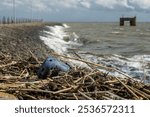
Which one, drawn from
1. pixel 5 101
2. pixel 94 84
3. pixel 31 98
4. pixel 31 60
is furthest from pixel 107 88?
pixel 31 60

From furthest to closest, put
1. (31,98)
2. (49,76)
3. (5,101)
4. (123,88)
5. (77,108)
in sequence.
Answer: (49,76) → (123,88) → (31,98) → (5,101) → (77,108)

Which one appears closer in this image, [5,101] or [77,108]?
[77,108]

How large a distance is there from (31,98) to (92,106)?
1239 mm

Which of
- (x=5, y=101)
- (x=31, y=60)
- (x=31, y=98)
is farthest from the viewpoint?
(x=31, y=60)

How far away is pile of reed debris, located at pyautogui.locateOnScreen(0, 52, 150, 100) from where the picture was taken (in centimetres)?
631

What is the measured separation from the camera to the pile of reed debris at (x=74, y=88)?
20.7ft

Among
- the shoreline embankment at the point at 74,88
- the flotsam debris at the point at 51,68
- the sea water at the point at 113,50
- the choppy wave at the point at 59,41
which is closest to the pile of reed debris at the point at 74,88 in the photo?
the shoreline embankment at the point at 74,88

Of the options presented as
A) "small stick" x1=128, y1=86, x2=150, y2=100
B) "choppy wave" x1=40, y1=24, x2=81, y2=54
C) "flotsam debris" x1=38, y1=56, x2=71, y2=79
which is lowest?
"choppy wave" x1=40, y1=24, x2=81, y2=54

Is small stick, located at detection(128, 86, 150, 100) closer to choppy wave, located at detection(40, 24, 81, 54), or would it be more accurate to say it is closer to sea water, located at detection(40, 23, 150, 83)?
sea water, located at detection(40, 23, 150, 83)

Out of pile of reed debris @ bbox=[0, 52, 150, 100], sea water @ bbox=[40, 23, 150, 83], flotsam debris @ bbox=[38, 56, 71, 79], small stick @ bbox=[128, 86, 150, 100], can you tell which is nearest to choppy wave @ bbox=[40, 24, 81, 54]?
sea water @ bbox=[40, 23, 150, 83]

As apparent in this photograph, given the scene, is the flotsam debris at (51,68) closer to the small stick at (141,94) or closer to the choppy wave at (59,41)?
the small stick at (141,94)

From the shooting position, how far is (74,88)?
6422 mm

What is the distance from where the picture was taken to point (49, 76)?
766cm

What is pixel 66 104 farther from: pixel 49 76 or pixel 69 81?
pixel 49 76
